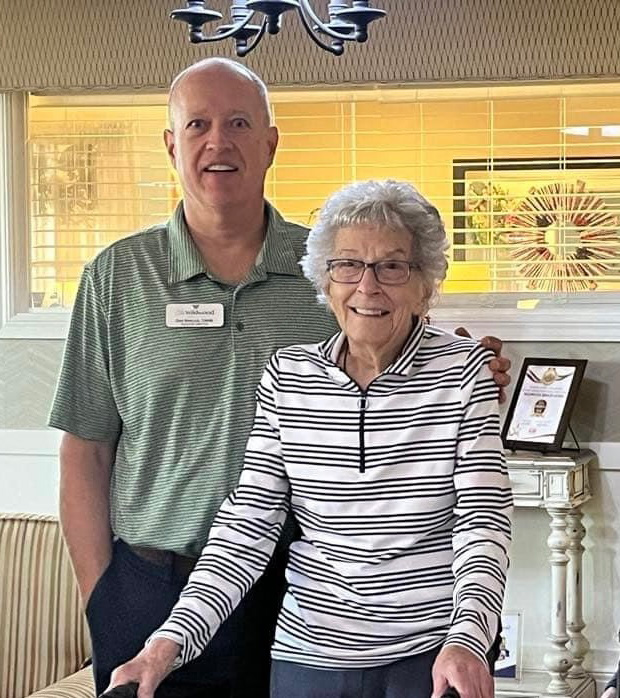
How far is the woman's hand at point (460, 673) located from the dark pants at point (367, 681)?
0.37 feet

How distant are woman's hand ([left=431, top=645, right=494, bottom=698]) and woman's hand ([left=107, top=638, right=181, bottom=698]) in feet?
1.31

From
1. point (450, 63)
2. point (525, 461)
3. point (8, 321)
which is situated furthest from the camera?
point (8, 321)

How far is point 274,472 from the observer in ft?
7.06

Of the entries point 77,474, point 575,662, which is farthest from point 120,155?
point 77,474

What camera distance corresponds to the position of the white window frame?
4.64 meters

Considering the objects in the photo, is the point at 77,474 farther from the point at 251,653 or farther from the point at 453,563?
the point at 453,563

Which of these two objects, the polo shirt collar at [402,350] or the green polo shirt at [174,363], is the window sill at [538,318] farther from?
the polo shirt collar at [402,350]

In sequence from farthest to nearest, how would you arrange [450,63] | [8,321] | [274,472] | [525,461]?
[8,321] < [450,63] < [525,461] < [274,472]

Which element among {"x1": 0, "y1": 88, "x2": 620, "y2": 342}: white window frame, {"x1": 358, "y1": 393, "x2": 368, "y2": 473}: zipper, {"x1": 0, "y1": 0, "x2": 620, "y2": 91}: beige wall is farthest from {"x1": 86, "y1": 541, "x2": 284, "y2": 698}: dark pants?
{"x1": 0, "y1": 0, "x2": 620, "y2": 91}: beige wall

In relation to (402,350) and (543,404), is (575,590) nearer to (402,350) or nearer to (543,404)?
(543,404)

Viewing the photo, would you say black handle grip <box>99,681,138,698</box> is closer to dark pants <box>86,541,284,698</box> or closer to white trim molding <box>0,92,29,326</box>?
dark pants <box>86,541,284,698</box>

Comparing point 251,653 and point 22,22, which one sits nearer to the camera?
point 251,653

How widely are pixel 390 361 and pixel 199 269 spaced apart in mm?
382

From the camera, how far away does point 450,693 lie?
1.86 meters
